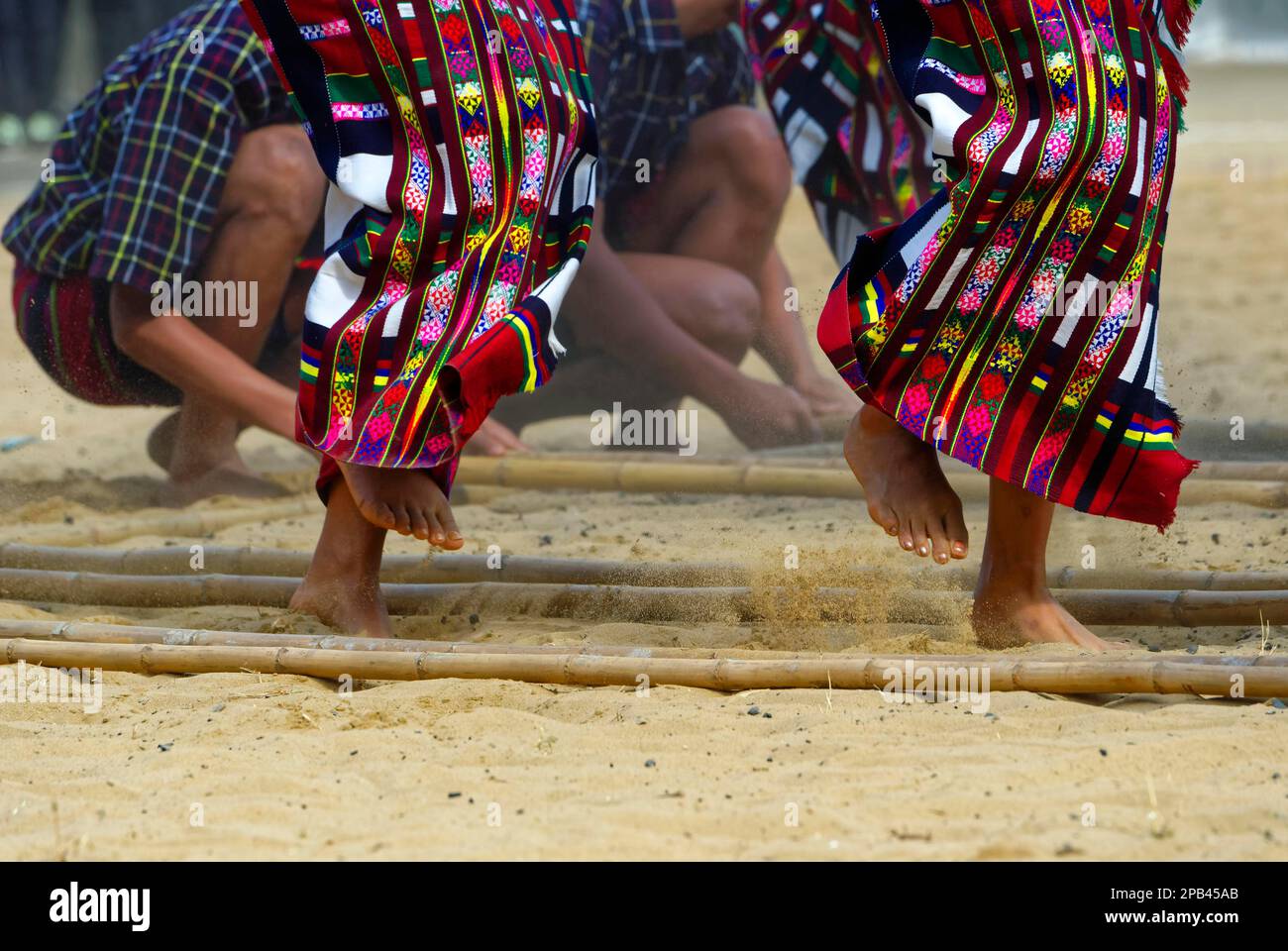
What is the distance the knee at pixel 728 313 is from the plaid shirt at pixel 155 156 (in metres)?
1.12

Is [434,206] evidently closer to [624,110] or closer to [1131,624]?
[1131,624]

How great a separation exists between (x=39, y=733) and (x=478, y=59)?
3.58ft

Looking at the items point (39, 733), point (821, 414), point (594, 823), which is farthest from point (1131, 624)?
point (821, 414)

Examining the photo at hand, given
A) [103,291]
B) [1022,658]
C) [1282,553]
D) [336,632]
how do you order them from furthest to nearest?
[103,291] → [1282,553] → [336,632] → [1022,658]

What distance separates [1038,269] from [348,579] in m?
1.13

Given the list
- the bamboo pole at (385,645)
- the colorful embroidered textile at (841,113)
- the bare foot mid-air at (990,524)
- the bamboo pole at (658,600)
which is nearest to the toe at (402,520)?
the bamboo pole at (385,645)

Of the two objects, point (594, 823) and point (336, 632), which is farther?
point (336, 632)

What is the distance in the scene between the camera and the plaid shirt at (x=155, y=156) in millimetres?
3498

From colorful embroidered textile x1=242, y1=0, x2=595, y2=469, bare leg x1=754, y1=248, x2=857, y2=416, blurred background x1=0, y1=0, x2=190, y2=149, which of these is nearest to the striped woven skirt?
colorful embroidered textile x1=242, y1=0, x2=595, y2=469

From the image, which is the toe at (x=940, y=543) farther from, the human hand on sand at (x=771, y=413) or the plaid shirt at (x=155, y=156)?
the plaid shirt at (x=155, y=156)

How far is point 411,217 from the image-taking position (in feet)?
7.49

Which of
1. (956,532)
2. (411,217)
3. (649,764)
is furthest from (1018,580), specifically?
(411,217)

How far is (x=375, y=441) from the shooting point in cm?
227

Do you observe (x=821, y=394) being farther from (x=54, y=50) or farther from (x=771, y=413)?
(x=54, y=50)
